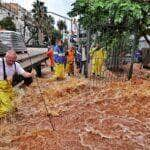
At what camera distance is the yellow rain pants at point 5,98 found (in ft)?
35.1

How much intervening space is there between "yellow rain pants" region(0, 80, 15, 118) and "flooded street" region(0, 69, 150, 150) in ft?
0.56

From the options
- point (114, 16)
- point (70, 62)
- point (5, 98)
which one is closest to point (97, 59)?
point (114, 16)

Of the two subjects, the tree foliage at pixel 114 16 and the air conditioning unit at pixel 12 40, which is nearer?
the tree foliage at pixel 114 16

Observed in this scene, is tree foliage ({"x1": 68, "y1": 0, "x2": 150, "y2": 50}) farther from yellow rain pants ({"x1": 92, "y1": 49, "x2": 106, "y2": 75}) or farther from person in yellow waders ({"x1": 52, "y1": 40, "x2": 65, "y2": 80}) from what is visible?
person in yellow waders ({"x1": 52, "y1": 40, "x2": 65, "y2": 80})

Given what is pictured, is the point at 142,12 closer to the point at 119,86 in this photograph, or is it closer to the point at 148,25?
the point at 148,25

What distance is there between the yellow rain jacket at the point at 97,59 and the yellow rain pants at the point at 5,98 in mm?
9024

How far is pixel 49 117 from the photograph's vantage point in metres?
10.7

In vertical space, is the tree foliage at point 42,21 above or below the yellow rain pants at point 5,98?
above

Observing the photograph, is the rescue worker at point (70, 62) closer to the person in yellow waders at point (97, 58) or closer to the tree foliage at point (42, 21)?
the tree foliage at point (42, 21)

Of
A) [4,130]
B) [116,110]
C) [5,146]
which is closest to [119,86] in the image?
[116,110]

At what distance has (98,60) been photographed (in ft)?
66.5

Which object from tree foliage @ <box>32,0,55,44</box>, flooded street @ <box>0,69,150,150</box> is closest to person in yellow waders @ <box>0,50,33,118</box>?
flooded street @ <box>0,69,150,150</box>

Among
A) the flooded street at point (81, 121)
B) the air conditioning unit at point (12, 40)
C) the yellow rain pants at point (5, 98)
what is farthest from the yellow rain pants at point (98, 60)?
the yellow rain pants at point (5, 98)

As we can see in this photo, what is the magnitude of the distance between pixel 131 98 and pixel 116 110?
54.2 inches
